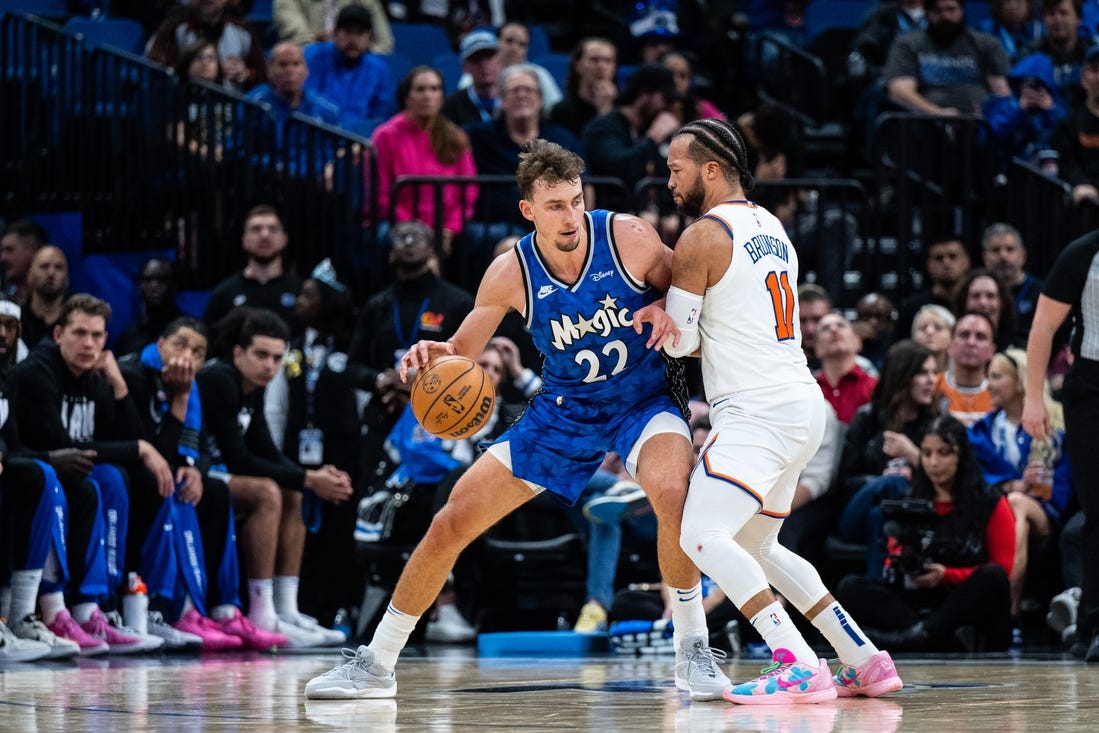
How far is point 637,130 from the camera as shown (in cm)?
1208

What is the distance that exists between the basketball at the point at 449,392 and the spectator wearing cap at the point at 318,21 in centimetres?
790

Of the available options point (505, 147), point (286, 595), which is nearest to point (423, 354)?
point (286, 595)

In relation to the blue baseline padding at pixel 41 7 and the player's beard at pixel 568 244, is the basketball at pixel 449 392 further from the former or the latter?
the blue baseline padding at pixel 41 7

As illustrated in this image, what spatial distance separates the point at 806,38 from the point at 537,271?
9703 mm

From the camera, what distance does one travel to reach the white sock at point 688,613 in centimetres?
616

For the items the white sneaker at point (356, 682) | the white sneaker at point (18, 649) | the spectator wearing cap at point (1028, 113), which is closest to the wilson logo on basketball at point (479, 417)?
the white sneaker at point (356, 682)

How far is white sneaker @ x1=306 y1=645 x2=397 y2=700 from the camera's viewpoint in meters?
5.93

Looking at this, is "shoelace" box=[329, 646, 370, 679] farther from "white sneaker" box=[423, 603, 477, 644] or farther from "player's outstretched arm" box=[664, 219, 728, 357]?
"white sneaker" box=[423, 603, 477, 644]

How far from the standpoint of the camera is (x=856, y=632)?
595 cm

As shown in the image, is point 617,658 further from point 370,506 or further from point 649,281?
point 649,281

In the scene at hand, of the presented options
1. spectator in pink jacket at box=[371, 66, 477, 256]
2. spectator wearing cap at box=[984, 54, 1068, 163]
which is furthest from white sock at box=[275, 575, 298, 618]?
spectator wearing cap at box=[984, 54, 1068, 163]

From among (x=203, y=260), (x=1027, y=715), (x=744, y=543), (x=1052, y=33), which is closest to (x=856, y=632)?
(x=744, y=543)

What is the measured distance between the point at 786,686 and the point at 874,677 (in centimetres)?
46

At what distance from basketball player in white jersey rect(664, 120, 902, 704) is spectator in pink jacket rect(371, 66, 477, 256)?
5571 millimetres
